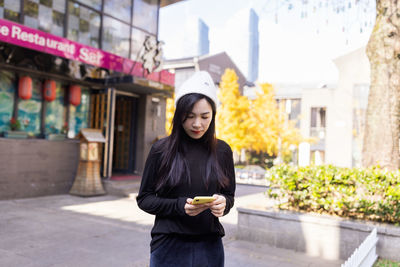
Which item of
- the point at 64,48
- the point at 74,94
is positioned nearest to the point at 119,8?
the point at 64,48

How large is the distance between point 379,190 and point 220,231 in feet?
14.6

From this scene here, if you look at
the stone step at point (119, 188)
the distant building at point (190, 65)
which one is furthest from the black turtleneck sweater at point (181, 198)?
the distant building at point (190, 65)

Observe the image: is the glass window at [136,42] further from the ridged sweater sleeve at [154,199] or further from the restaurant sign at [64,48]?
the ridged sweater sleeve at [154,199]

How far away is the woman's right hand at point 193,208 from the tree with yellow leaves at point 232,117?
21.5 m

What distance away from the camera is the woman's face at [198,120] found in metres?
1.99

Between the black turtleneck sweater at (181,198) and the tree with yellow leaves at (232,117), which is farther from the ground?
the tree with yellow leaves at (232,117)

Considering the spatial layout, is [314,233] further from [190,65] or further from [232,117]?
[190,65]

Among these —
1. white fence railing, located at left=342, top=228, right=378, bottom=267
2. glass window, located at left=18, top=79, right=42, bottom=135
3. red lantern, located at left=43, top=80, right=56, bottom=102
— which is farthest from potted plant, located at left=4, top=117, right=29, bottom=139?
white fence railing, located at left=342, top=228, right=378, bottom=267

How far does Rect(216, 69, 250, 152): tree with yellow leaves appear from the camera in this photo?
77.6 feet

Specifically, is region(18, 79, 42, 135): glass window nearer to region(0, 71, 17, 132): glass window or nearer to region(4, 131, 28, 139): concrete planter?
region(0, 71, 17, 132): glass window

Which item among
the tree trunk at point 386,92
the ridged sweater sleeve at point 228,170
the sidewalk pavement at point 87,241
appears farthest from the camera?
the tree trunk at point 386,92

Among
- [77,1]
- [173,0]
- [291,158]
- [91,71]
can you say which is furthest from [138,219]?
[291,158]

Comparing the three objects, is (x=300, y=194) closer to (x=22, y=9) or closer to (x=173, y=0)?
(x=22, y=9)

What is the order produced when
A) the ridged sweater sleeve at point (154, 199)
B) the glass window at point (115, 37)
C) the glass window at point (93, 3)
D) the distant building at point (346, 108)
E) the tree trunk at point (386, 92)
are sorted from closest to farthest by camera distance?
the ridged sweater sleeve at point (154, 199), the tree trunk at point (386, 92), the glass window at point (93, 3), the glass window at point (115, 37), the distant building at point (346, 108)
